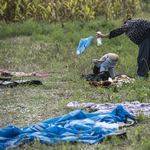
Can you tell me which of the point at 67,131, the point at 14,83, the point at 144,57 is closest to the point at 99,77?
the point at 144,57

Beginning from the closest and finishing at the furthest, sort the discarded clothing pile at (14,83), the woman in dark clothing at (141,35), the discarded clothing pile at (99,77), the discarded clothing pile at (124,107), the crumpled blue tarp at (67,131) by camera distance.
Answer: the crumpled blue tarp at (67,131), the discarded clothing pile at (124,107), the discarded clothing pile at (14,83), the woman in dark clothing at (141,35), the discarded clothing pile at (99,77)

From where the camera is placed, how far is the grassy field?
3346 millimetres

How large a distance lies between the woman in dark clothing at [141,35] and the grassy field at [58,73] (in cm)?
52

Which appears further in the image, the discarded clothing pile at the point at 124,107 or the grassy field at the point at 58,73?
the discarded clothing pile at the point at 124,107

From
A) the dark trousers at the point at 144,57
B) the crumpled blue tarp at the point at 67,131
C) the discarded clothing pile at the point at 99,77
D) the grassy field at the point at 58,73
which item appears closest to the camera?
the crumpled blue tarp at the point at 67,131

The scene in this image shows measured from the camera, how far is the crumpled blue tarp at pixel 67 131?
8.68 ft

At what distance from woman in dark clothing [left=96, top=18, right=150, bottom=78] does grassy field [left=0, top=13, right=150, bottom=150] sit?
521 mm

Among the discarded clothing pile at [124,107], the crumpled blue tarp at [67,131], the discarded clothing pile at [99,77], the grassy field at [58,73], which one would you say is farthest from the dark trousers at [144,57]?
the crumpled blue tarp at [67,131]

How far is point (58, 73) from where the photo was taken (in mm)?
6875

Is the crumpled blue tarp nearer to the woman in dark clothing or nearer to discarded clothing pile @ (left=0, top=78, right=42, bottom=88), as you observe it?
discarded clothing pile @ (left=0, top=78, right=42, bottom=88)

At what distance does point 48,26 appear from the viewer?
11250mm

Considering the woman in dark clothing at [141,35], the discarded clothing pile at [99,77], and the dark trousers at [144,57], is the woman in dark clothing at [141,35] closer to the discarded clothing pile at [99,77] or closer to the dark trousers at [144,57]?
the dark trousers at [144,57]

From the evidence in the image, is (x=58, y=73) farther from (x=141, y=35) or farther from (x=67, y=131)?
(x=67, y=131)

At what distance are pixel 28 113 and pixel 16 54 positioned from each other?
5.07 m
